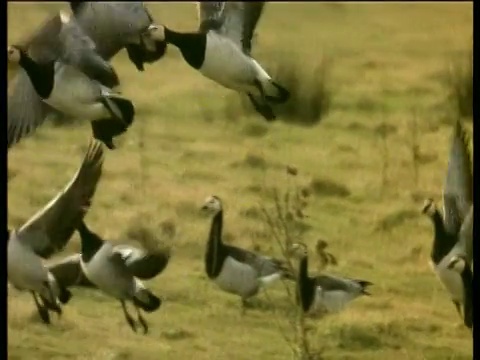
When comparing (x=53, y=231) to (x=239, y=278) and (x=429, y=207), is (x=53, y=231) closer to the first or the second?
(x=239, y=278)

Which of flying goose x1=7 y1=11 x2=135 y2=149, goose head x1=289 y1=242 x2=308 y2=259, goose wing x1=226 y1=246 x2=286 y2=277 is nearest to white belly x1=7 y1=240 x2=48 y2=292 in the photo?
flying goose x1=7 y1=11 x2=135 y2=149

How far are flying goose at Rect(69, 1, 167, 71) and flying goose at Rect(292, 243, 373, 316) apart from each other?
0.47m

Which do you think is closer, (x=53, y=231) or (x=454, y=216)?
(x=454, y=216)

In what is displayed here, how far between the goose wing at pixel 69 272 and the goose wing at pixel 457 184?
0.68 m

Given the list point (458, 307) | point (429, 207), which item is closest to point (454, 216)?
point (429, 207)

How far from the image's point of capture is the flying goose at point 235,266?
143 cm

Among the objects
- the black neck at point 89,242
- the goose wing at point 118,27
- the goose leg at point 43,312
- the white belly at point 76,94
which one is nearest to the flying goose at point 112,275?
A: the black neck at point 89,242

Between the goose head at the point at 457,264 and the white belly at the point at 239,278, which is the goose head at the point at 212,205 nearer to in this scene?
the white belly at the point at 239,278

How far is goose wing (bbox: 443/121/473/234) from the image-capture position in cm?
139

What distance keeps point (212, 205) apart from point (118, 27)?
386mm

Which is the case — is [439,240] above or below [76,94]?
below

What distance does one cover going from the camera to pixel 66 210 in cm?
150
